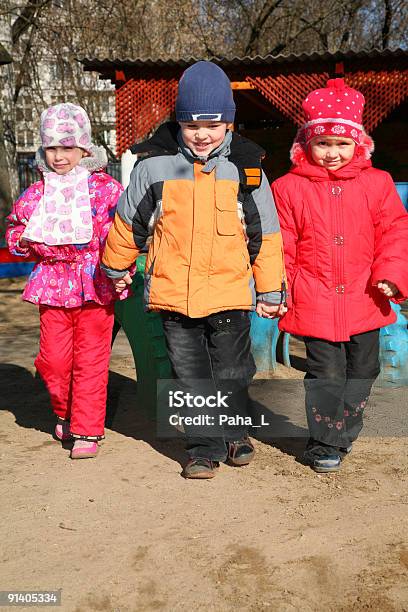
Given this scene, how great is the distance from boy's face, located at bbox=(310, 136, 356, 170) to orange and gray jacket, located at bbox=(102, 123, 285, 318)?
0.28 m

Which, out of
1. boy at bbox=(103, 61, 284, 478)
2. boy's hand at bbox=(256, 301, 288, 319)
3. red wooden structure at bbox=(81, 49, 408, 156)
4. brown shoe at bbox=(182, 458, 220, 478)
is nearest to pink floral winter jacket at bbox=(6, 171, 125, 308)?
boy at bbox=(103, 61, 284, 478)

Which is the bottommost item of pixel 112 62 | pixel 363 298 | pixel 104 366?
pixel 104 366

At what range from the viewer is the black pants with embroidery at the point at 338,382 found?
334 centimetres

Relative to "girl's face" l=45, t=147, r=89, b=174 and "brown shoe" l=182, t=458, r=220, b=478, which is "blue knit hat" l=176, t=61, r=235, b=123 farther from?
"brown shoe" l=182, t=458, r=220, b=478

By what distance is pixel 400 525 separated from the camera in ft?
9.30

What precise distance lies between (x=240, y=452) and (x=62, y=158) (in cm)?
155

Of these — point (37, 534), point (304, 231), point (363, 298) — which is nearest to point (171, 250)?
point (304, 231)

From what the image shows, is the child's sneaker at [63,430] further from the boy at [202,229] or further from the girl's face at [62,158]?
the girl's face at [62,158]

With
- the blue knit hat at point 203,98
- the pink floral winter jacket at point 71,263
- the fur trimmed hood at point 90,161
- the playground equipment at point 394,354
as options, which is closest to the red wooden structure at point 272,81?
the playground equipment at point 394,354

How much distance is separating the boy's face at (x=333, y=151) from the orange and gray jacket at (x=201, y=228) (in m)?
0.28

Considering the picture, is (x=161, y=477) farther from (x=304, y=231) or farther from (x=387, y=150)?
(x=387, y=150)

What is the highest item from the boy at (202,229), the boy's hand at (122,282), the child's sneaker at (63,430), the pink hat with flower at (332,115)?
the pink hat with flower at (332,115)

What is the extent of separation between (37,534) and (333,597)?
1.08 metres

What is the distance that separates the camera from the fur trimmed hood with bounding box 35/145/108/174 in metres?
3.63
